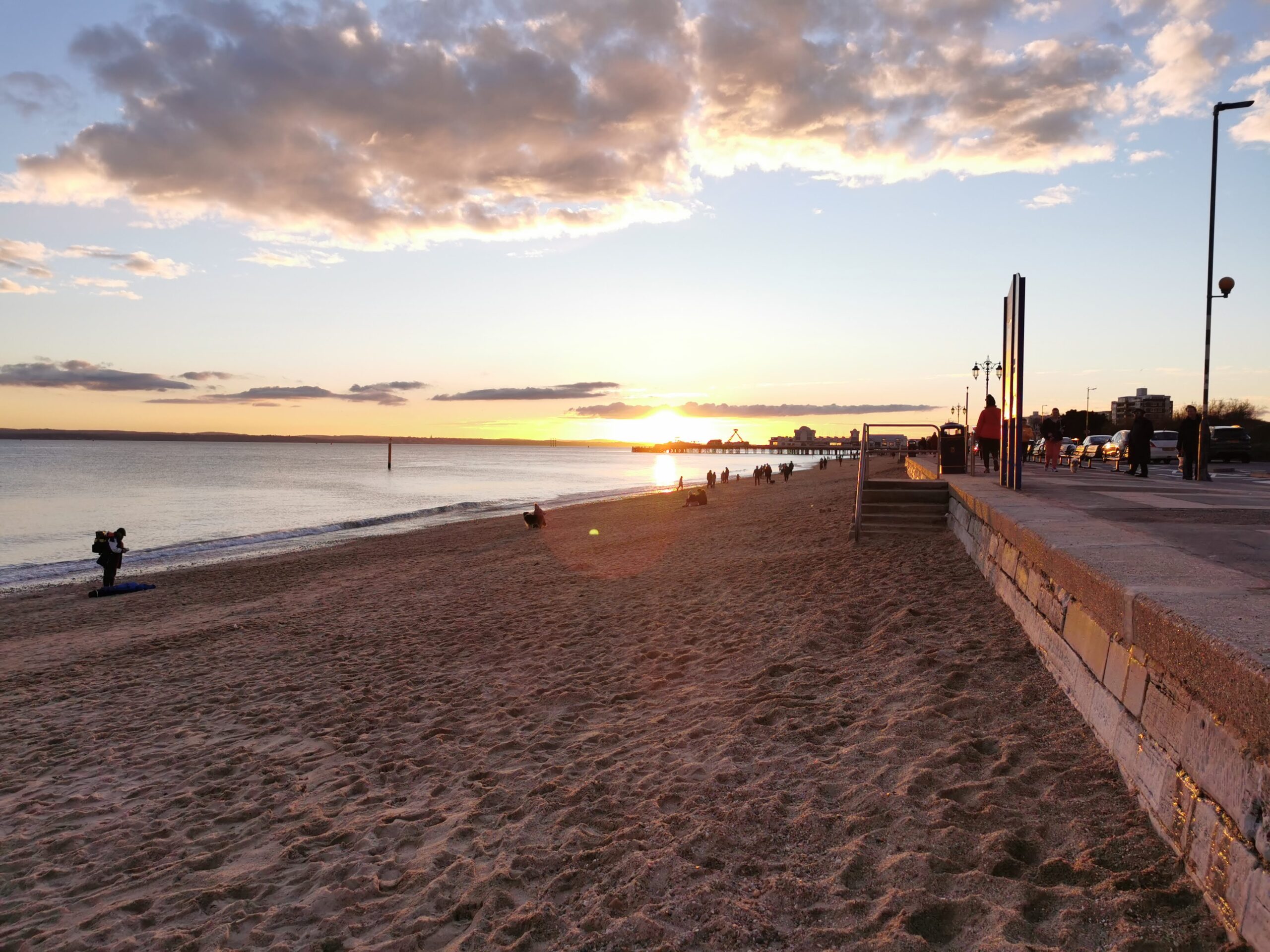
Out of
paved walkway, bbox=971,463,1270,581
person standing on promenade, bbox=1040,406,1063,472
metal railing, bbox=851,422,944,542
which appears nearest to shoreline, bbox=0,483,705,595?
metal railing, bbox=851,422,944,542

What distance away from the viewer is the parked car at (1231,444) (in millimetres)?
A: 27766

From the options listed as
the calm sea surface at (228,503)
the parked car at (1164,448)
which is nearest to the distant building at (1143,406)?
the calm sea surface at (228,503)

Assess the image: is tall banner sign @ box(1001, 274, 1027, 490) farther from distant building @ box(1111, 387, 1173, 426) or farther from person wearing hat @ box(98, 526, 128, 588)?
distant building @ box(1111, 387, 1173, 426)

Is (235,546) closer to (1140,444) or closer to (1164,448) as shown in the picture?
(1140,444)

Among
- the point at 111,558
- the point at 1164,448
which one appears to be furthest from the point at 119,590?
the point at 1164,448

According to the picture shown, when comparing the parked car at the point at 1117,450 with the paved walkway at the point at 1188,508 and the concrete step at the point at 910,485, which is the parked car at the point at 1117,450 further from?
the concrete step at the point at 910,485

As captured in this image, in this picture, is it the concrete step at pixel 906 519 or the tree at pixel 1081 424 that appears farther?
the tree at pixel 1081 424

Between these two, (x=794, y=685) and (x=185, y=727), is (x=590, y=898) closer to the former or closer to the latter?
(x=794, y=685)

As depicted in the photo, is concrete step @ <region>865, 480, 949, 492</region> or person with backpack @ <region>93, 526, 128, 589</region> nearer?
concrete step @ <region>865, 480, 949, 492</region>

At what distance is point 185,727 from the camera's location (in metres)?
6.76

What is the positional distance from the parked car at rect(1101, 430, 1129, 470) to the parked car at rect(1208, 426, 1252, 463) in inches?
135

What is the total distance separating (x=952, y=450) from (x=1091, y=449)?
60.8 feet

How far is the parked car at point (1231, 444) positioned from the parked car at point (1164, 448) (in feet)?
4.15

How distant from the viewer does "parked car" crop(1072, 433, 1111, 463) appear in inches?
1129
